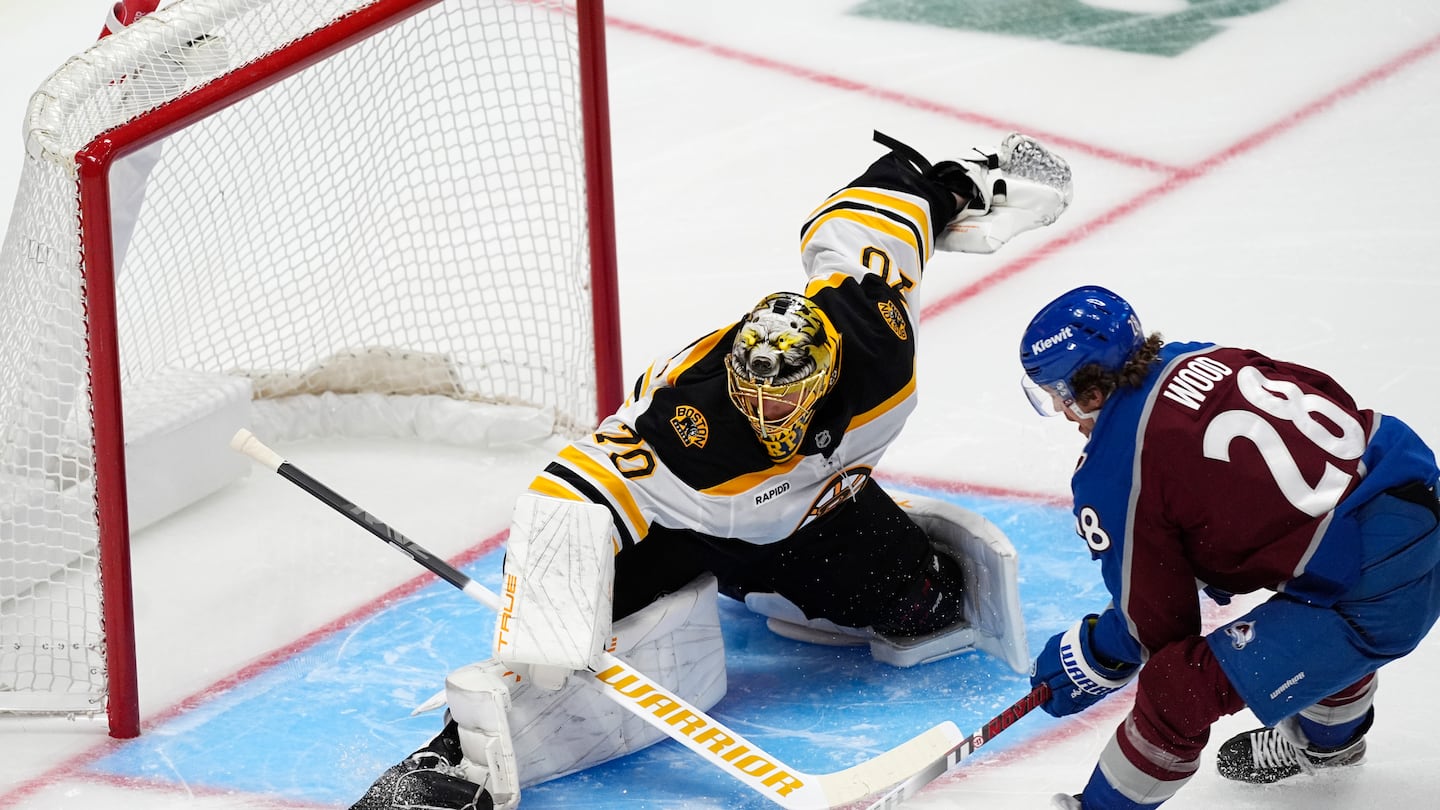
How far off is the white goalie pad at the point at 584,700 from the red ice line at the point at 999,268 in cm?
35

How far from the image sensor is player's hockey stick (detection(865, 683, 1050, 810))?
114 inches

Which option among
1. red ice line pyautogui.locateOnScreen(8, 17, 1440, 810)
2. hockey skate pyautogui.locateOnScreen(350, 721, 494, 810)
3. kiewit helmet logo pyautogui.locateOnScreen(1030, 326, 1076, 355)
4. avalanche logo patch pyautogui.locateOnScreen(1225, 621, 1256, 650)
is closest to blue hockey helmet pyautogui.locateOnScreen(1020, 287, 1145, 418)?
kiewit helmet logo pyautogui.locateOnScreen(1030, 326, 1076, 355)

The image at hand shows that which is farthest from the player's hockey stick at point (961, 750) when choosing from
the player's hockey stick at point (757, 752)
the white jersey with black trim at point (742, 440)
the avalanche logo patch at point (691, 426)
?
the avalanche logo patch at point (691, 426)

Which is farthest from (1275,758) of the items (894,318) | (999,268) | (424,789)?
(999,268)

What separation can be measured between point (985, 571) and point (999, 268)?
161cm

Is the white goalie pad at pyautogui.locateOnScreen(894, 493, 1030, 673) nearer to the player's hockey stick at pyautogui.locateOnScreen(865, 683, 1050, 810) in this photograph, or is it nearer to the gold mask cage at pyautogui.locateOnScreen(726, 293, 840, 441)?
the player's hockey stick at pyautogui.locateOnScreen(865, 683, 1050, 810)

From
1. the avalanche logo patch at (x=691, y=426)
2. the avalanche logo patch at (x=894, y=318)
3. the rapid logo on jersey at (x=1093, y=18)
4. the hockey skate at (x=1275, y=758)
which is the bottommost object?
the hockey skate at (x=1275, y=758)

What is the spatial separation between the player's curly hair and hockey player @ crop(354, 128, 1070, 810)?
434 millimetres

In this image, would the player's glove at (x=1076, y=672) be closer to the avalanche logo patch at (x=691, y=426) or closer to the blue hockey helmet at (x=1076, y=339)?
the blue hockey helmet at (x=1076, y=339)

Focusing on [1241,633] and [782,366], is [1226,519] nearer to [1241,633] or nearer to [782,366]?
[1241,633]

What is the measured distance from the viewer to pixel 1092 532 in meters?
2.65

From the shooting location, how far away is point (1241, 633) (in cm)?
265

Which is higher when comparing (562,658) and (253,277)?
(253,277)

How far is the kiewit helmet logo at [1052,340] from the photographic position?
2.60 meters
